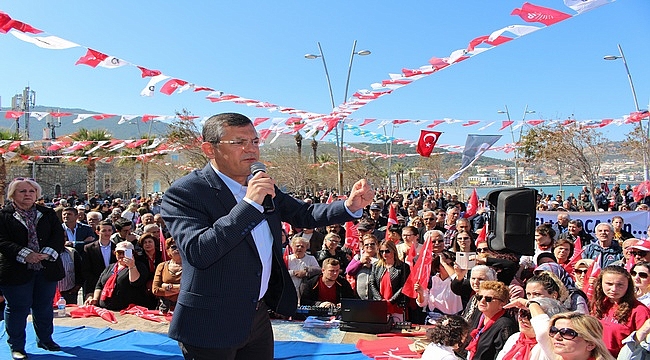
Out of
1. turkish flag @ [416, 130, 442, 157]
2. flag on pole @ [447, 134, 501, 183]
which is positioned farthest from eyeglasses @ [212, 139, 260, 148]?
turkish flag @ [416, 130, 442, 157]

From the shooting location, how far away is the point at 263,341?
2.49 meters

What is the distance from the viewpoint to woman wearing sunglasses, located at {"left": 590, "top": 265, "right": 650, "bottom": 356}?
4324 millimetres

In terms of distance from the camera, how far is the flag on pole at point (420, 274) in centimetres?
668

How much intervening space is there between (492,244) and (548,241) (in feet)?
13.3

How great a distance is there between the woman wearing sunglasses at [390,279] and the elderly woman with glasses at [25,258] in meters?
3.83

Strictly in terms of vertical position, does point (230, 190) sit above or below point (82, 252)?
above

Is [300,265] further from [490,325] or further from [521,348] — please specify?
[521,348]

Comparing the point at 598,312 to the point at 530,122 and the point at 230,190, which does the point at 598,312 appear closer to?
the point at 230,190

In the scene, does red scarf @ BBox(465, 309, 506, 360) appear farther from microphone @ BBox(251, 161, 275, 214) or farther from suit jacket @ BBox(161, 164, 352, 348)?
microphone @ BBox(251, 161, 275, 214)

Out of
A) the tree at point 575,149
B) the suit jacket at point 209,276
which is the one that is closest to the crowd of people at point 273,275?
the suit jacket at point 209,276

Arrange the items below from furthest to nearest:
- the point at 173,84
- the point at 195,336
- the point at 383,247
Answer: the point at 173,84 < the point at 383,247 < the point at 195,336

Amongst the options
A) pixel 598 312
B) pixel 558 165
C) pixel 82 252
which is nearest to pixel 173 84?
pixel 82 252

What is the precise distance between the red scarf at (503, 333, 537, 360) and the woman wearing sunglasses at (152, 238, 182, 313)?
437 centimetres

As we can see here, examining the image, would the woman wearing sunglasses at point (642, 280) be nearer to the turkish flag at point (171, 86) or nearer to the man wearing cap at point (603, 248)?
the man wearing cap at point (603, 248)
